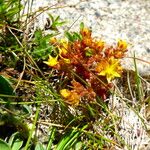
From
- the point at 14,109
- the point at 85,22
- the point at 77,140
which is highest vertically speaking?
the point at 85,22

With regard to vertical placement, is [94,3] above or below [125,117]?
above

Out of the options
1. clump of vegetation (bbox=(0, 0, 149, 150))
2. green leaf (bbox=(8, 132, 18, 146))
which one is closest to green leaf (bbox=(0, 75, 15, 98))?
clump of vegetation (bbox=(0, 0, 149, 150))

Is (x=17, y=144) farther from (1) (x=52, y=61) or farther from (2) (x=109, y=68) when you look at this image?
(2) (x=109, y=68)

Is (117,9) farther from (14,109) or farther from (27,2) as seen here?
(14,109)

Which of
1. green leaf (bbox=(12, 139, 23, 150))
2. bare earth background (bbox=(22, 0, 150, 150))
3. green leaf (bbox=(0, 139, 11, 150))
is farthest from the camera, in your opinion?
bare earth background (bbox=(22, 0, 150, 150))

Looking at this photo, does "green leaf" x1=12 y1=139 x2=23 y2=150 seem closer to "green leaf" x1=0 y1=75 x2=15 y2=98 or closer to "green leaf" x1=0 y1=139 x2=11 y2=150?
"green leaf" x1=0 y1=139 x2=11 y2=150

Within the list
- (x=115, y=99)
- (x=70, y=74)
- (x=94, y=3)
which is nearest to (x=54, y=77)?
(x=70, y=74)

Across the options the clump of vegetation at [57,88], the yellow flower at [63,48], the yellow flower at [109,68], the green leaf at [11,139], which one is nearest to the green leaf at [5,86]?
the clump of vegetation at [57,88]
